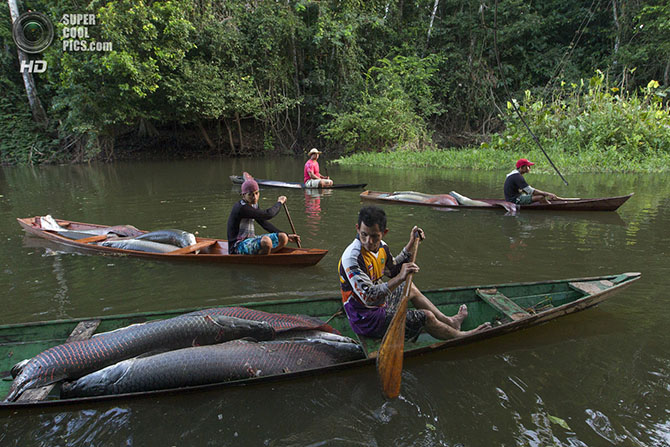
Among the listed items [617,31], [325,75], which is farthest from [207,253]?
[617,31]

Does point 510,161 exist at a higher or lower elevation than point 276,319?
higher

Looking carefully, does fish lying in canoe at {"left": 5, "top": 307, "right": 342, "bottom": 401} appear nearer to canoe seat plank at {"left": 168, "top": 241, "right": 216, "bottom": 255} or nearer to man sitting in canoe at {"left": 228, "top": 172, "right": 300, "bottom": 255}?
man sitting in canoe at {"left": 228, "top": 172, "right": 300, "bottom": 255}

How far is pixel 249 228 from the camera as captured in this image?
5.81 meters

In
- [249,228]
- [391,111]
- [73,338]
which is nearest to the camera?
[73,338]

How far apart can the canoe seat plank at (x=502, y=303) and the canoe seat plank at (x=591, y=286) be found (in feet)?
2.21

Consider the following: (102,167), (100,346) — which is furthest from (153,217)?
(102,167)

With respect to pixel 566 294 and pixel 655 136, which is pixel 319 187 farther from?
pixel 655 136

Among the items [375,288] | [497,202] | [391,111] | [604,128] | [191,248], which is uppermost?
[391,111]

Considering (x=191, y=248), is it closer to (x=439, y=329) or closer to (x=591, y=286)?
(x=439, y=329)

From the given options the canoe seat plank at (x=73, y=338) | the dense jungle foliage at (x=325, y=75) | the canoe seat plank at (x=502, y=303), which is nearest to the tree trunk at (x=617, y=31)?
the dense jungle foliage at (x=325, y=75)

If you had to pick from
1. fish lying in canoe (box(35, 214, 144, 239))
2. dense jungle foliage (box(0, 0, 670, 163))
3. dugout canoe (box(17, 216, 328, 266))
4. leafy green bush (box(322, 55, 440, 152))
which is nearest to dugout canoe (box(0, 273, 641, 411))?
dugout canoe (box(17, 216, 328, 266))

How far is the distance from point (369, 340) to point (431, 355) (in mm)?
589

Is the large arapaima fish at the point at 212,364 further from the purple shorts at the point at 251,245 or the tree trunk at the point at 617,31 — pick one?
the tree trunk at the point at 617,31

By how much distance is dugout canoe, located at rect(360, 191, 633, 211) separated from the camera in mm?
8203
